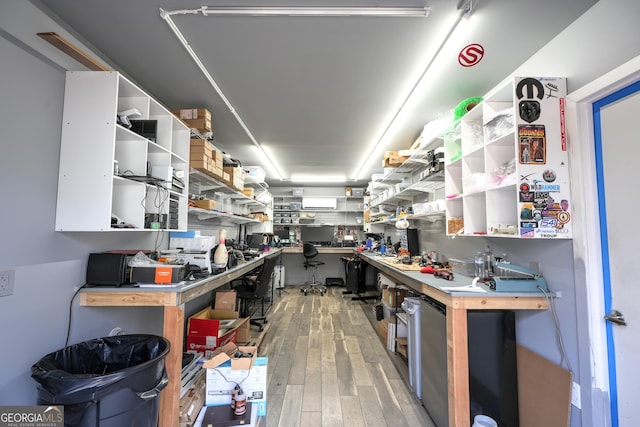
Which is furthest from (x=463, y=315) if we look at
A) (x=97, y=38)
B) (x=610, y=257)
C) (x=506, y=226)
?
(x=97, y=38)

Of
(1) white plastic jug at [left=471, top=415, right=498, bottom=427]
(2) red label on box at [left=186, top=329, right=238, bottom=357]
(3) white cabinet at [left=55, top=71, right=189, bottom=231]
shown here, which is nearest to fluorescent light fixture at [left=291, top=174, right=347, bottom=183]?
(2) red label on box at [left=186, top=329, right=238, bottom=357]

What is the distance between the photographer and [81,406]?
3.61 ft

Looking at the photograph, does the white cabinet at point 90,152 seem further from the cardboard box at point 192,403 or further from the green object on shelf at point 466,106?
the green object on shelf at point 466,106

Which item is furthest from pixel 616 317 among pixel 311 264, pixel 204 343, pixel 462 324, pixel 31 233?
pixel 311 264

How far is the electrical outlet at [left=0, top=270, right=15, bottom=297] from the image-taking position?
4.10 ft

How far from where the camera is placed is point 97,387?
1099mm

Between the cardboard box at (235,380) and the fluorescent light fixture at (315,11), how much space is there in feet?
7.11

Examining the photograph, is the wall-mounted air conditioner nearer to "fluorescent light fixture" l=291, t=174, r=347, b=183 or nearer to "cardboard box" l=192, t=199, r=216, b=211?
"fluorescent light fixture" l=291, t=174, r=347, b=183

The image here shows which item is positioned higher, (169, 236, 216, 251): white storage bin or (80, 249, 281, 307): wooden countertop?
(169, 236, 216, 251): white storage bin

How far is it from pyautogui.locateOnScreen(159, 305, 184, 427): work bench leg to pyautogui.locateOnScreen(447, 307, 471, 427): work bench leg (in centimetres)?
162

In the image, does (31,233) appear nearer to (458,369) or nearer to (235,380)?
(235,380)

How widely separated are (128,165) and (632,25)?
2941 mm

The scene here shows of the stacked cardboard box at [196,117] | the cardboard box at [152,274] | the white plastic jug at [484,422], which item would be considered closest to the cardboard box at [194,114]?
the stacked cardboard box at [196,117]

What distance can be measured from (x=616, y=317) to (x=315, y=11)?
2267mm
